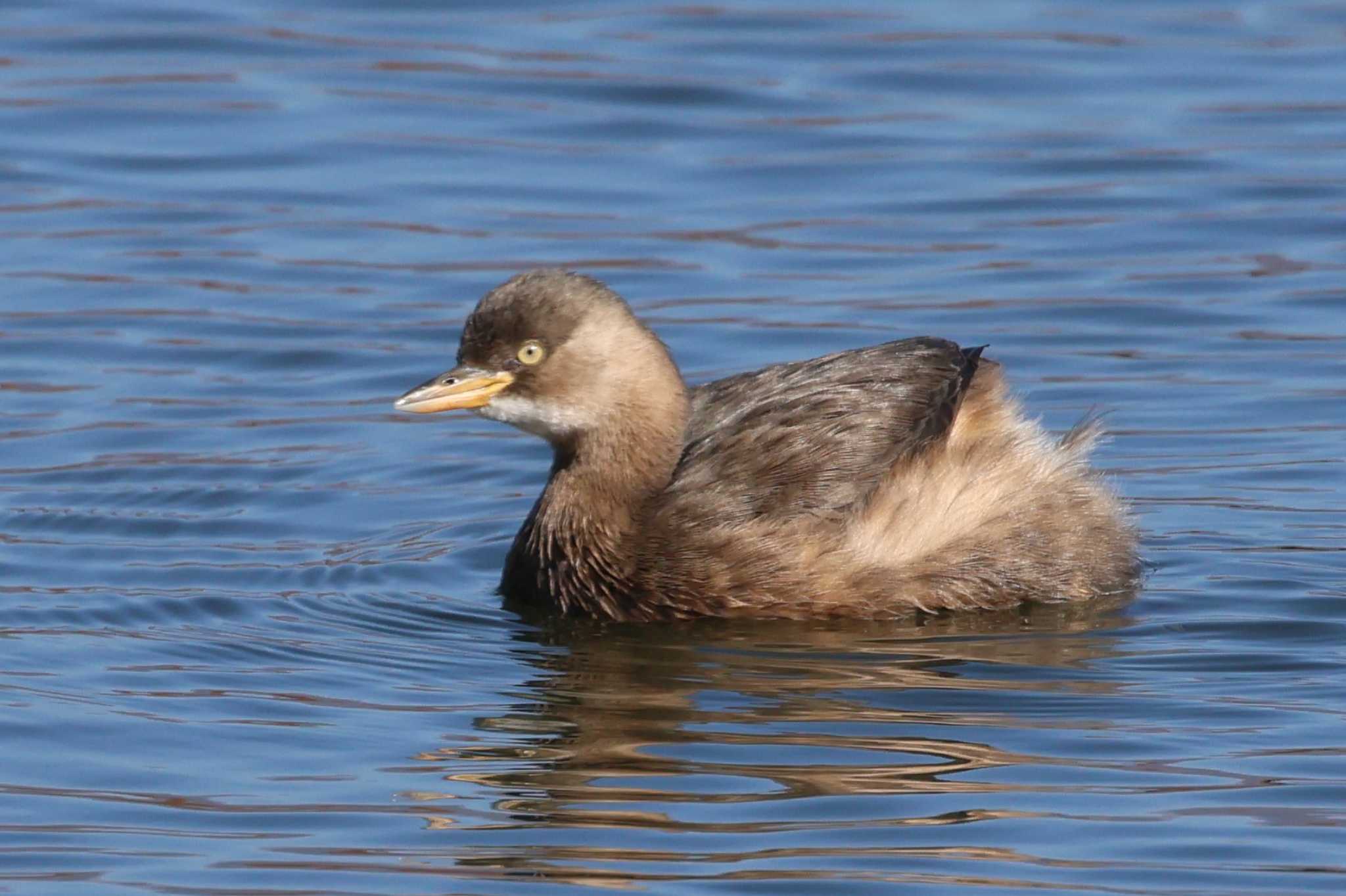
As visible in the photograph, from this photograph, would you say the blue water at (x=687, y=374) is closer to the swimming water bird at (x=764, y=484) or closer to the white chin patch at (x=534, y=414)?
the swimming water bird at (x=764, y=484)

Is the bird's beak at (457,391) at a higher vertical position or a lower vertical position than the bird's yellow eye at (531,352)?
lower

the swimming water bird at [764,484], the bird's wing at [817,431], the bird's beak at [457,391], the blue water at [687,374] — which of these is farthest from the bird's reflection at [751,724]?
the bird's beak at [457,391]

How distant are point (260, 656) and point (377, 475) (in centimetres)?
241

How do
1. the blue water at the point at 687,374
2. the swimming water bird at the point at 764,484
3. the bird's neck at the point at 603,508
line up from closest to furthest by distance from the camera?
the blue water at the point at 687,374 → the swimming water bird at the point at 764,484 → the bird's neck at the point at 603,508

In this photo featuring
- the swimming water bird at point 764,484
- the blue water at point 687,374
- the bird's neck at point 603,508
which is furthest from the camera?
the bird's neck at point 603,508

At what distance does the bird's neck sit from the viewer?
910cm

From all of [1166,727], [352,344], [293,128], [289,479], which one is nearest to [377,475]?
[289,479]

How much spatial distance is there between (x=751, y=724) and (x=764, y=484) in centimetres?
132

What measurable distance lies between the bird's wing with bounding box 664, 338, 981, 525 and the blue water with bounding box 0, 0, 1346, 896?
0.45 meters

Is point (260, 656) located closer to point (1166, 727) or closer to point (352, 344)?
point (1166, 727)

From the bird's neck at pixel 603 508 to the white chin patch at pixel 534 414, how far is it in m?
0.06

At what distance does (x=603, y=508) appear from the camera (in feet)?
30.1

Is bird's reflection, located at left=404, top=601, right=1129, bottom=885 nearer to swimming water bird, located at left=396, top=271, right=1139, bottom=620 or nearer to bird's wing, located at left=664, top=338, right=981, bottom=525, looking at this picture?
swimming water bird, located at left=396, top=271, right=1139, bottom=620

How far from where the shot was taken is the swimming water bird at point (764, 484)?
8.93m
